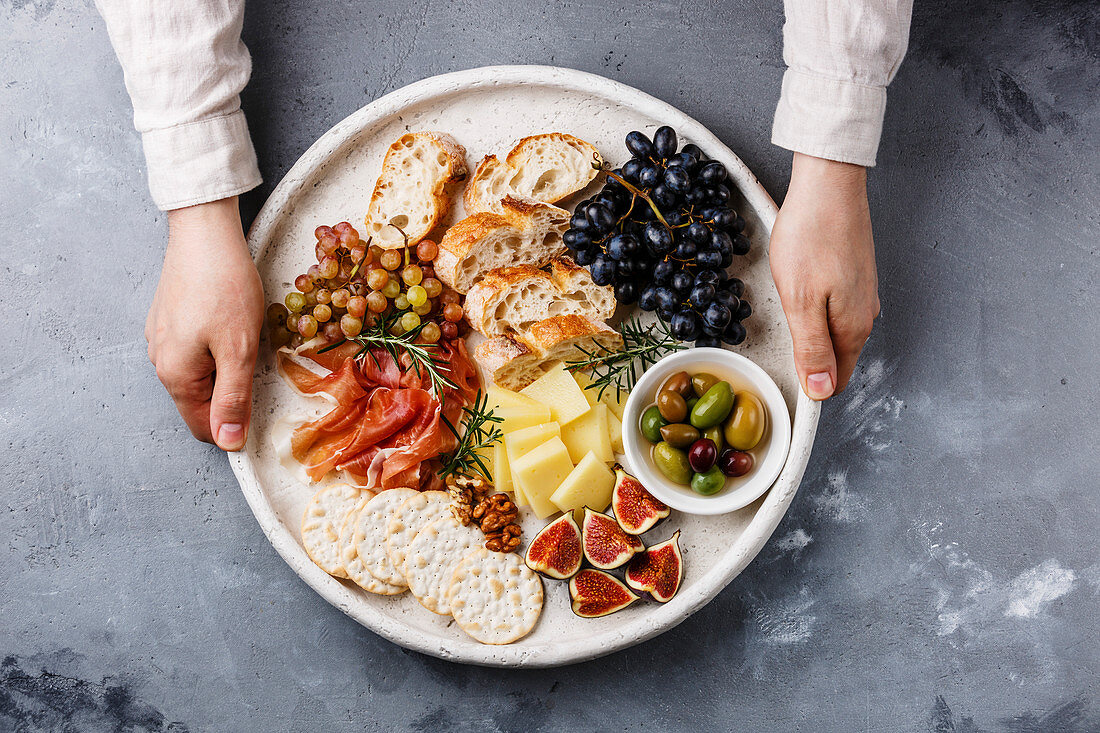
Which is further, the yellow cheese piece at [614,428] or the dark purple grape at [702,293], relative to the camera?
the yellow cheese piece at [614,428]

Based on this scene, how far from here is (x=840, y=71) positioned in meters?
1.20

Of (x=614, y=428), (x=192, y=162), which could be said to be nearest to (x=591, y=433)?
(x=614, y=428)

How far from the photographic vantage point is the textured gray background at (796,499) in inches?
60.9

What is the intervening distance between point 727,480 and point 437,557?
0.60m

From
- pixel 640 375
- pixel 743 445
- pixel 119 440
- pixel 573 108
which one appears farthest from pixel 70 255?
pixel 743 445

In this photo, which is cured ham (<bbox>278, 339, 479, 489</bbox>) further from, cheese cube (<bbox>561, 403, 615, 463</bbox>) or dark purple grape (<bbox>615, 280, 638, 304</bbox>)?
dark purple grape (<bbox>615, 280, 638, 304</bbox>)

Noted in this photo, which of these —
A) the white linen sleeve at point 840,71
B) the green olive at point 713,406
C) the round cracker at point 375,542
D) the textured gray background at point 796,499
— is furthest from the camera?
the textured gray background at point 796,499

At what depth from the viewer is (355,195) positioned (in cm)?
147

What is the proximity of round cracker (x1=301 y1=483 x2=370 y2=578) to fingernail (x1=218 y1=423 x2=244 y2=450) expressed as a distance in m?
0.19

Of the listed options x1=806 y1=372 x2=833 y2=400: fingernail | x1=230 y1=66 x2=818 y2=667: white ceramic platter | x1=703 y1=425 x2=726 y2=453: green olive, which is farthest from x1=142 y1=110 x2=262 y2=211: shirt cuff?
x1=806 y1=372 x2=833 y2=400: fingernail

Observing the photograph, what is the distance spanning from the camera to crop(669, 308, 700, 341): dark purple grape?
1.29m

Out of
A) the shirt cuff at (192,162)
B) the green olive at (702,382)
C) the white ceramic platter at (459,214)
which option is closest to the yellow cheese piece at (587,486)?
the white ceramic platter at (459,214)

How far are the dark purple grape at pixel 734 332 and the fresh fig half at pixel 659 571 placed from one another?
403 millimetres

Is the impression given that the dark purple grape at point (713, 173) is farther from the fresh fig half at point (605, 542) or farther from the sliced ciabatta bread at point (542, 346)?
the fresh fig half at point (605, 542)
